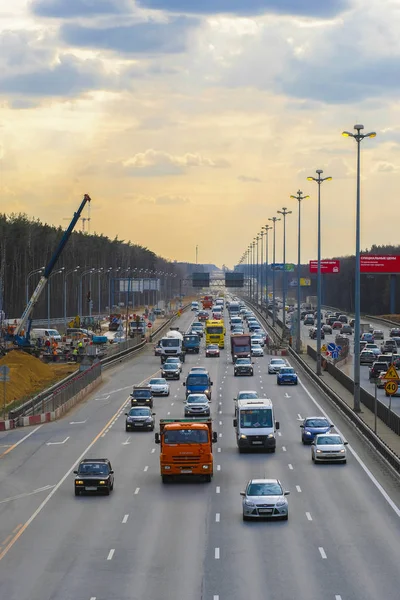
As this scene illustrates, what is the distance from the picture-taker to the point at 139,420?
60531 millimetres

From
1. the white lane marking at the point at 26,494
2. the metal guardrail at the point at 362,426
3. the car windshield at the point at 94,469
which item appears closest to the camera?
the white lane marking at the point at 26,494

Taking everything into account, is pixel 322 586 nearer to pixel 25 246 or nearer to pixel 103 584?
pixel 103 584

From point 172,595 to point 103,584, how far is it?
1993mm

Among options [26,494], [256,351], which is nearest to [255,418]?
[26,494]

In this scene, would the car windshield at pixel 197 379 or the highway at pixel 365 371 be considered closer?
the highway at pixel 365 371

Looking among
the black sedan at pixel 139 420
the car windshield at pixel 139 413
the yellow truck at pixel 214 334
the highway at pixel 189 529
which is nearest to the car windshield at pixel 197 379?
the car windshield at pixel 139 413

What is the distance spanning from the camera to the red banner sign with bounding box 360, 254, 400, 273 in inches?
7288

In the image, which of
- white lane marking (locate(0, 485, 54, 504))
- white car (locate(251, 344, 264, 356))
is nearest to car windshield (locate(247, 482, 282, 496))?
white lane marking (locate(0, 485, 54, 504))

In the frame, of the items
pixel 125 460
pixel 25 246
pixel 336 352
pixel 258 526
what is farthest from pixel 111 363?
pixel 25 246

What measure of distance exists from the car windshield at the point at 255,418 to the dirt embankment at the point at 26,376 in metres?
25.1

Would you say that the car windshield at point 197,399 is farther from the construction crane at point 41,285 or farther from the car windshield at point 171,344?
the car windshield at point 171,344

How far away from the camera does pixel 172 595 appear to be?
89.4ft

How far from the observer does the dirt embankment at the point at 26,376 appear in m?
79.3

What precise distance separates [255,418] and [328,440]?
4499mm
